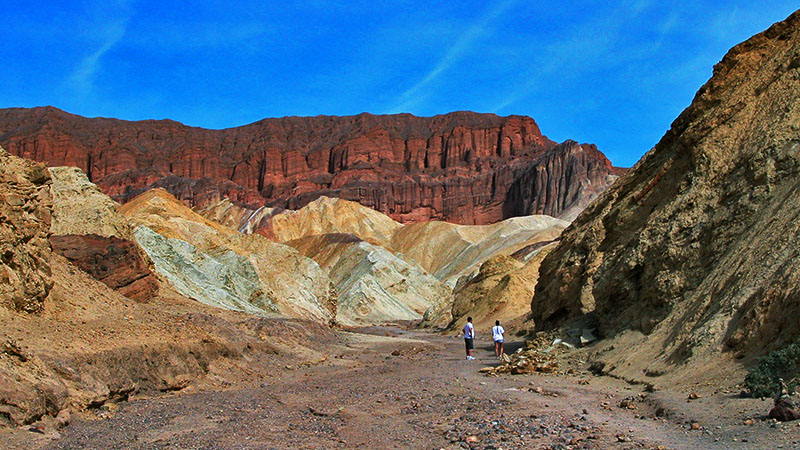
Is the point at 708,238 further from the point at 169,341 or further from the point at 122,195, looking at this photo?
the point at 122,195

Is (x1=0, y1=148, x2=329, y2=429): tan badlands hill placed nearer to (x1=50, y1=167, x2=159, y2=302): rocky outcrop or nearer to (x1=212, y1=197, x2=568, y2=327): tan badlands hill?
(x1=50, y1=167, x2=159, y2=302): rocky outcrop

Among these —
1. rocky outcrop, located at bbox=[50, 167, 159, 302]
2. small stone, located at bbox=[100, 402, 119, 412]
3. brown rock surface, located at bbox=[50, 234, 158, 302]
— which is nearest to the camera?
small stone, located at bbox=[100, 402, 119, 412]

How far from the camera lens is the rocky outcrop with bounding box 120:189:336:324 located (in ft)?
113

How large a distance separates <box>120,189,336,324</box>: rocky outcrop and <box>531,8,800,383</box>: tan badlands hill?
1950 centimetres

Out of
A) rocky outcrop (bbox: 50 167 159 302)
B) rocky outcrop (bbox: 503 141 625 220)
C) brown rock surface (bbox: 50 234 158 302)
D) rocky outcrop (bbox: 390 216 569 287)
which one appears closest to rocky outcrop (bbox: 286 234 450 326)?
rocky outcrop (bbox: 390 216 569 287)

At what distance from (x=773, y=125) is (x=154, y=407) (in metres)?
15.3

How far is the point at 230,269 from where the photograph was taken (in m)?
40.6

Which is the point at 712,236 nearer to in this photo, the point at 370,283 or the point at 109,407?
the point at 109,407

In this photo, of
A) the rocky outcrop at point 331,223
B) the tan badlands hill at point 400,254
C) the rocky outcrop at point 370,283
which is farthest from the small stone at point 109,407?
the rocky outcrop at point 331,223

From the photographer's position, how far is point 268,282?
153ft

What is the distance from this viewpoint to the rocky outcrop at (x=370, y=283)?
70312 mm

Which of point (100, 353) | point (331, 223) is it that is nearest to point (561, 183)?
point (331, 223)

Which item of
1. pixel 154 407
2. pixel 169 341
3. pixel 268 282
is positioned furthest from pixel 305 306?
pixel 154 407

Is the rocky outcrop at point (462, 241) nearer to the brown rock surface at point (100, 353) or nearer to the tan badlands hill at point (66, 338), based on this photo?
the brown rock surface at point (100, 353)
